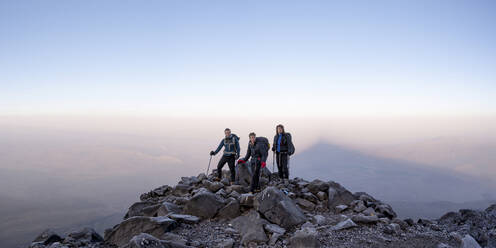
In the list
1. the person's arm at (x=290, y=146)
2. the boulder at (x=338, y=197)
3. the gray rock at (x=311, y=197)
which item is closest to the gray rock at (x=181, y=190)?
the person's arm at (x=290, y=146)

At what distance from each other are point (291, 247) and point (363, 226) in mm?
3757

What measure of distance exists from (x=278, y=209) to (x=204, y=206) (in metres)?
3.41

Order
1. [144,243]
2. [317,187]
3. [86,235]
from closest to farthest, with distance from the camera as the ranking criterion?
[144,243]
[86,235]
[317,187]

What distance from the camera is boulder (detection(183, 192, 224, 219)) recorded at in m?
11.8

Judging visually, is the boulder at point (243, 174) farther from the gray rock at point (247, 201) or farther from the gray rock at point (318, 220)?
the gray rock at point (318, 220)

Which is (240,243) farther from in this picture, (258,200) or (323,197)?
(323,197)

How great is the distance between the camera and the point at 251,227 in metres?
10.2

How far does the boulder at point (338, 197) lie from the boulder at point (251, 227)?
5636mm

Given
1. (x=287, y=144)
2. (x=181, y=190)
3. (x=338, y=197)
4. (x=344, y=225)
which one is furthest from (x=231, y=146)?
(x=344, y=225)

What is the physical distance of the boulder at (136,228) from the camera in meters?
10.1

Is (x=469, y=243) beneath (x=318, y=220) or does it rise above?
above

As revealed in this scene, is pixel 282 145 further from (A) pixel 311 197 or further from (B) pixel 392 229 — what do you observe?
(B) pixel 392 229

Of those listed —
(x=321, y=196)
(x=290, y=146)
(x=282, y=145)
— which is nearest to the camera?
(x=321, y=196)

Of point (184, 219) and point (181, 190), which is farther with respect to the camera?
point (181, 190)
